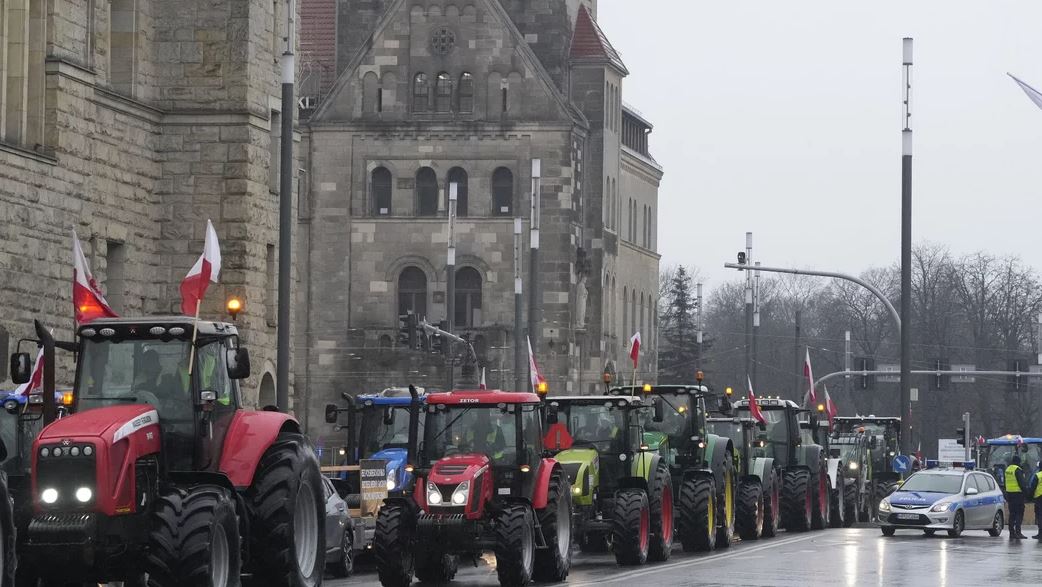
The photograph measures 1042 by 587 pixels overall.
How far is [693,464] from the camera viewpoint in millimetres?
31422

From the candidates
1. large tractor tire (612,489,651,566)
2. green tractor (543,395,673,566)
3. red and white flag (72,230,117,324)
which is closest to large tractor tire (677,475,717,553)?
green tractor (543,395,673,566)

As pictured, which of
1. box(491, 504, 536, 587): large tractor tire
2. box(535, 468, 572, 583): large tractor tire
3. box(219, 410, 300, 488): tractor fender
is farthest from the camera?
box(535, 468, 572, 583): large tractor tire

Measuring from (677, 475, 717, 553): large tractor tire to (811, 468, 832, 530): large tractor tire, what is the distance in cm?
980

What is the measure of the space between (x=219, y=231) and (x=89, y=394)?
22.3 meters

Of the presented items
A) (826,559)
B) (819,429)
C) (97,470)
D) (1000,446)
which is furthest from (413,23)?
(97,470)

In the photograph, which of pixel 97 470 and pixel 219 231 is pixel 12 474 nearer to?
pixel 97 470

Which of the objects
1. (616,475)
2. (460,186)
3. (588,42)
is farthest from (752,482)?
(588,42)

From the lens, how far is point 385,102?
226 feet

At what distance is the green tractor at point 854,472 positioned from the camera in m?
44.7

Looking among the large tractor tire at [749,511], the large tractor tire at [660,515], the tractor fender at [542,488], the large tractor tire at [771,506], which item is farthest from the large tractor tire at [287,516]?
the large tractor tire at [771,506]

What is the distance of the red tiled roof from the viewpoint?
73188mm

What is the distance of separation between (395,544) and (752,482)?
14.0 m

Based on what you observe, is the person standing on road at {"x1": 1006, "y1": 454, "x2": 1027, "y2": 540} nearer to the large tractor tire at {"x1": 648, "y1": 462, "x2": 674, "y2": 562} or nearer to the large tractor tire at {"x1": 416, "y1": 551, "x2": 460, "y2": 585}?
the large tractor tire at {"x1": 648, "y1": 462, "x2": 674, "y2": 562}

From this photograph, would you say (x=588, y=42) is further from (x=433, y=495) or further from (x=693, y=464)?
(x=433, y=495)
